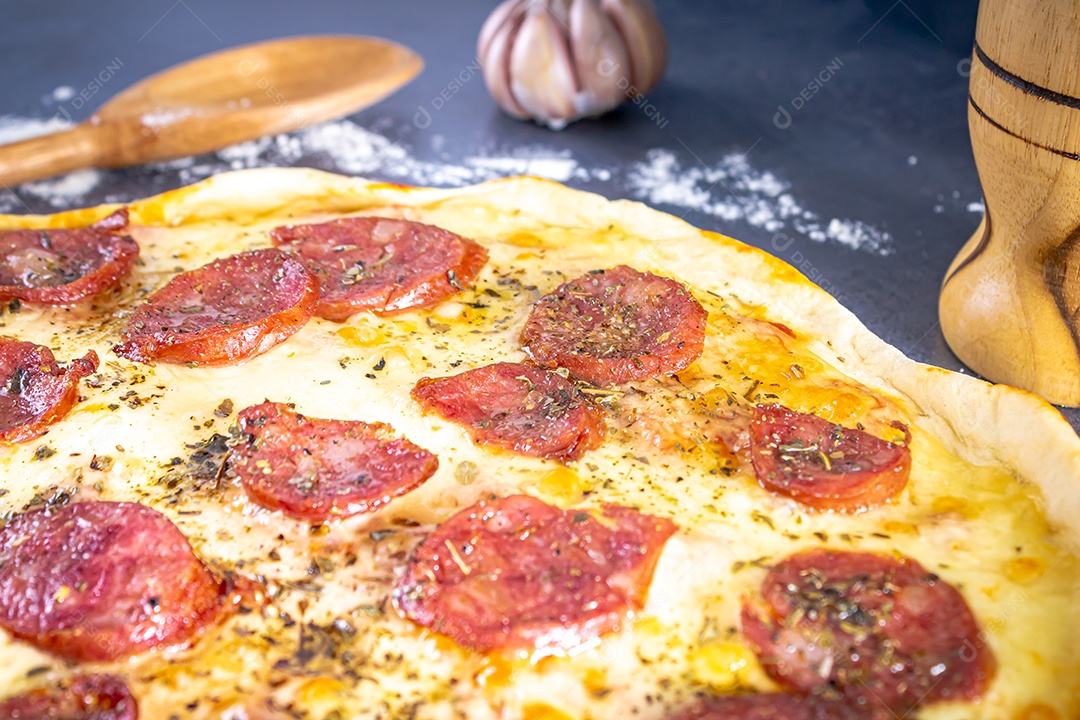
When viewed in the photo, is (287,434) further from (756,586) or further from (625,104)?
(625,104)

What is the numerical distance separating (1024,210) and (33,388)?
9.81ft

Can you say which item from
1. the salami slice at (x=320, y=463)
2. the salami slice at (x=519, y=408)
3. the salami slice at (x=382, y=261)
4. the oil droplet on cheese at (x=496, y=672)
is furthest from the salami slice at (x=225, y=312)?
the oil droplet on cheese at (x=496, y=672)

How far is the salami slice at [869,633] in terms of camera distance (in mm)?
2109

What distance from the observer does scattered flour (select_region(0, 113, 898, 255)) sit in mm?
4637

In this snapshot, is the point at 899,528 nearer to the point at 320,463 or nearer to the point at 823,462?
the point at 823,462

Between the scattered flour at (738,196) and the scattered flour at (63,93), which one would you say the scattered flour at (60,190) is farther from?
the scattered flour at (738,196)

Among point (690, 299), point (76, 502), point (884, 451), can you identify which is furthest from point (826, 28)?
point (76, 502)

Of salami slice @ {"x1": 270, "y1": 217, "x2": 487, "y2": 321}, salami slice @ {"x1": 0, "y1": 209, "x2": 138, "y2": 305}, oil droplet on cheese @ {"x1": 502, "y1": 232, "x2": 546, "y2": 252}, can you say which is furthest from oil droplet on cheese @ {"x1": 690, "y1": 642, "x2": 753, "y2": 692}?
salami slice @ {"x1": 0, "y1": 209, "x2": 138, "y2": 305}

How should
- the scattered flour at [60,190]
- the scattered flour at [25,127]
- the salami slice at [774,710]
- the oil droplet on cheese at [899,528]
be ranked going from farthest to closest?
the scattered flour at [25,127] → the scattered flour at [60,190] → the oil droplet on cheese at [899,528] → the salami slice at [774,710]

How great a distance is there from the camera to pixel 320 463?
2623 millimetres

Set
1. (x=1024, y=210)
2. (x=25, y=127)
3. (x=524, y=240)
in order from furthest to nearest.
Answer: (x=25, y=127) → (x=524, y=240) → (x=1024, y=210)

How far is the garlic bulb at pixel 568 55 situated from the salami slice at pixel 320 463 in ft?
9.65

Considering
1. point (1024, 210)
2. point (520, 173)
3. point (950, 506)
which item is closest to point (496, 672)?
point (950, 506)

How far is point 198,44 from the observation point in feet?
21.0
